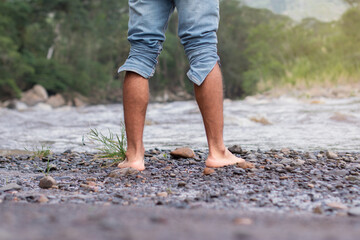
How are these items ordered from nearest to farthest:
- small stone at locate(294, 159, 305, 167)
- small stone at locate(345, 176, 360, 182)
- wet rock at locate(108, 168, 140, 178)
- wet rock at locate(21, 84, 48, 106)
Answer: small stone at locate(345, 176, 360, 182), wet rock at locate(108, 168, 140, 178), small stone at locate(294, 159, 305, 167), wet rock at locate(21, 84, 48, 106)

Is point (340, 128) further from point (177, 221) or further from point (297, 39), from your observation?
point (297, 39)

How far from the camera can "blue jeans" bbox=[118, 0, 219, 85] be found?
2.19 meters

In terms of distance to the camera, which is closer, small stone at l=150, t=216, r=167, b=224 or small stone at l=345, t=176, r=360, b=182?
small stone at l=150, t=216, r=167, b=224

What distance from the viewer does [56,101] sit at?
2009 centimetres

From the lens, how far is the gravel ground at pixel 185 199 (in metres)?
0.96

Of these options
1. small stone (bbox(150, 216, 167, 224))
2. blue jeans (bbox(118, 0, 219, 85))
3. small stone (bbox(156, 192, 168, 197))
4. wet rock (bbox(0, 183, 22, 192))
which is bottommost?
small stone (bbox(156, 192, 168, 197))

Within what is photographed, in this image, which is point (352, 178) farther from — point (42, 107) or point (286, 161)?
point (42, 107)

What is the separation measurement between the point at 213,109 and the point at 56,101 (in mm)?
18815

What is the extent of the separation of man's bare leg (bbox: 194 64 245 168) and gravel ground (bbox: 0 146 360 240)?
103 mm

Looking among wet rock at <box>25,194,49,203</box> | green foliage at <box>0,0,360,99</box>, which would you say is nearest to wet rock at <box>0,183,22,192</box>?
wet rock at <box>25,194,49,203</box>

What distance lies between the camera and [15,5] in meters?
19.8

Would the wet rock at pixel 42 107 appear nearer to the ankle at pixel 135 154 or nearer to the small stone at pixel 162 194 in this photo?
the ankle at pixel 135 154

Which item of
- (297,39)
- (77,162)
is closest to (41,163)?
(77,162)

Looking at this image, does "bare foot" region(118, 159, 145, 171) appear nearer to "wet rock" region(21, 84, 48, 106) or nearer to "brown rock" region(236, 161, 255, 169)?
"brown rock" region(236, 161, 255, 169)
